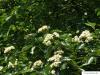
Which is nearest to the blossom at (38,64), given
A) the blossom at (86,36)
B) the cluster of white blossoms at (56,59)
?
the cluster of white blossoms at (56,59)

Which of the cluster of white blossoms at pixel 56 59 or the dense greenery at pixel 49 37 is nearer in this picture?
the cluster of white blossoms at pixel 56 59

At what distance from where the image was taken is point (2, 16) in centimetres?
390

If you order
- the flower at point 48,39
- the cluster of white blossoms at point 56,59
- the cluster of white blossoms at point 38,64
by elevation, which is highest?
the flower at point 48,39

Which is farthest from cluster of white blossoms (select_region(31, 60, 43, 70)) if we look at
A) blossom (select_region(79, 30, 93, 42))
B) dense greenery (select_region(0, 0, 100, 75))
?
blossom (select_region(79, 30, 93, 42))

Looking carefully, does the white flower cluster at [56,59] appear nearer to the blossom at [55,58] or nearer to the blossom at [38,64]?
the blossom at [55,58]

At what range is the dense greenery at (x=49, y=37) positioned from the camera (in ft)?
10.1

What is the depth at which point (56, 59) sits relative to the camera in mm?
2977

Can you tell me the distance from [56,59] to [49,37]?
214 mm

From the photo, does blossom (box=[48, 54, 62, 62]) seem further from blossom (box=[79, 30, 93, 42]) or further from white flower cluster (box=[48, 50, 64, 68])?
blossom (box=[79, 30, 93, 42])

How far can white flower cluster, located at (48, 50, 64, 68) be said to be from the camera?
294cm

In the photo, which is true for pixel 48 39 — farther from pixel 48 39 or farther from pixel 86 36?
pixel 86 36

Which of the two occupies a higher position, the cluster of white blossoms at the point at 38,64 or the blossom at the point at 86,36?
the blossom at the point at 86,36

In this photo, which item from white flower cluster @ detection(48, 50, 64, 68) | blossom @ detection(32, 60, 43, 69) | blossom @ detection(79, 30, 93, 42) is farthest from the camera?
blossom @ detection(32, 60, 43, 69)

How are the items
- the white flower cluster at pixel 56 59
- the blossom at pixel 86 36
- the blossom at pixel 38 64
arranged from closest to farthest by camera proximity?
the white flower cluster at pixel 56 59 < the blossom at pixel 86 36 < the blossom at pixel 38 64
